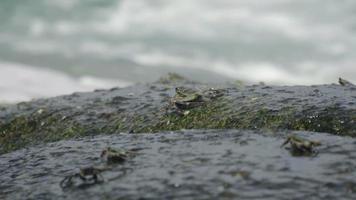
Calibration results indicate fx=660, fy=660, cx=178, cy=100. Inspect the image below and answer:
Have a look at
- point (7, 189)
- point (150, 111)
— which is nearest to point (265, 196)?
point (7, 189)

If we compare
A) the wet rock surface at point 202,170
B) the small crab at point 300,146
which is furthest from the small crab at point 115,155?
the small crab at point 300,146

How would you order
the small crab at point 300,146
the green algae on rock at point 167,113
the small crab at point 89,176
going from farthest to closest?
1. the green algae on rock at point 167,113
2. the small crab at point 300,146
3. the small crab at point 89,176

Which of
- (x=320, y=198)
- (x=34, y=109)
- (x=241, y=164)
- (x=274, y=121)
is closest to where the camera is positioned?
(x=320, y=198)

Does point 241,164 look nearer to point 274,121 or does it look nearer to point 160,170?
point 160,170

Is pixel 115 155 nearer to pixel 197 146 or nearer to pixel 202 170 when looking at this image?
pixel 197 146

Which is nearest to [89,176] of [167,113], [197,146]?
[197,146]

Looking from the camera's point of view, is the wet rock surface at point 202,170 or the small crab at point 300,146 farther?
the small crab at point 300,146

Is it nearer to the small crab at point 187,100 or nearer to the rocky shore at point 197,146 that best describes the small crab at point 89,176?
the rocky shore at point 197,146

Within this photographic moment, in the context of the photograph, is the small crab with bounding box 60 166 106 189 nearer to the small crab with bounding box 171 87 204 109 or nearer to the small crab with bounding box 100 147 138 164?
the small crab with bounding box 100 147 138 164
